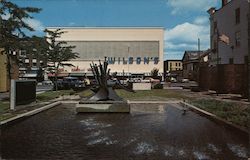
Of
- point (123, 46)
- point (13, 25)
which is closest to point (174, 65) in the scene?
point (123, 46)

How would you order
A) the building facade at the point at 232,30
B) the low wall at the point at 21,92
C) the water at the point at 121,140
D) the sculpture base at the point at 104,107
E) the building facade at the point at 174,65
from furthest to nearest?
the building facade at the point at 174,65 → the building facade at the point at 232,30 → the low wall at the point at 21,92 → the sculpture base at the point at 104,107 → the water at the point at 121,140

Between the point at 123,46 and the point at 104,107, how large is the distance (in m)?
81.2

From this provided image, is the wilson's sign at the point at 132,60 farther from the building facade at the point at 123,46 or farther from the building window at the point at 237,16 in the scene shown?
the building window at the point at 237,16

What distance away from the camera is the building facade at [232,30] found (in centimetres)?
3934

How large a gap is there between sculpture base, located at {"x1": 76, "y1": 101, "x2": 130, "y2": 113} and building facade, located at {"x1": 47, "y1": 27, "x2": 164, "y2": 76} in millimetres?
80145

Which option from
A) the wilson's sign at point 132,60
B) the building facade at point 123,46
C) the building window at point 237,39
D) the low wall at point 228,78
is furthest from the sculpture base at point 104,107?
the wilson's sign at point 132,60

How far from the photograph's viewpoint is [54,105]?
1800 cm

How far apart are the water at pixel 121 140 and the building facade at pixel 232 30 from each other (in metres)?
28.5

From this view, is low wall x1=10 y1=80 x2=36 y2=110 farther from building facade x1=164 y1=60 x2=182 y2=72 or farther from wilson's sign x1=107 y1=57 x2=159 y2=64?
building facade x1=164 y1=60 x2=182 y2=72

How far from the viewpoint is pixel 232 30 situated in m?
43.6

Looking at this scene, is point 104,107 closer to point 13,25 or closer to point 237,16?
point 13,25

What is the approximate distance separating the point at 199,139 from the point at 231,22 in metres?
38.9

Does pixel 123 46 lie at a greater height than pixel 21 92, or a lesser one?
greater

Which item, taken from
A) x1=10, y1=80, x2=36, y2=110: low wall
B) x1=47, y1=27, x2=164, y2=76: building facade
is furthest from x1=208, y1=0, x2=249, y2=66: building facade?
x1=47, y1=27, x2=164, y2=76: building facade
